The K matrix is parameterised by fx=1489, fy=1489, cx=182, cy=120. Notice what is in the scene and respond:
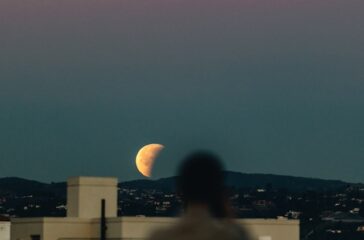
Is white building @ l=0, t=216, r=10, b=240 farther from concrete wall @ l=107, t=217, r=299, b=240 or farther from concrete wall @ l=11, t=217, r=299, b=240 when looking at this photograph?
concrete wall @ l=107, t=217, r=299, b=240

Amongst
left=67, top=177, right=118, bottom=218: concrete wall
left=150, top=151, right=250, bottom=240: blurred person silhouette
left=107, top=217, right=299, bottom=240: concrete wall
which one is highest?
left=67, top=177, right=118, bottom=218: concrete wall

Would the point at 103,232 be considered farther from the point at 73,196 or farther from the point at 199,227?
the point at 199,227

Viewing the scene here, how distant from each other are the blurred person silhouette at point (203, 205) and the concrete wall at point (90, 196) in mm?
82228

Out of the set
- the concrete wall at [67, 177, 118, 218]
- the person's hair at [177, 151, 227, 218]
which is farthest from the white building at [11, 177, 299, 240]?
the person's hair at [177, 151, 227, 218]

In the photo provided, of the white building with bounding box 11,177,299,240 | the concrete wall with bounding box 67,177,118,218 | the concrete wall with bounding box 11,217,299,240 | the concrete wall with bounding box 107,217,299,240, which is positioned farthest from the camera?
the concrete wall with bounding box 67,177,118,218

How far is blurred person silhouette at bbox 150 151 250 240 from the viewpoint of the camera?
6879mm

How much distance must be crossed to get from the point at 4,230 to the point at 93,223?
577cm

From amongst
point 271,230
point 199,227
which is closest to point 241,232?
point 199,227

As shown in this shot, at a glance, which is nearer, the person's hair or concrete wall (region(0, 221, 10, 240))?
the person's hair

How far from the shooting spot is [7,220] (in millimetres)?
90938

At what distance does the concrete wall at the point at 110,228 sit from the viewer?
3312 inches

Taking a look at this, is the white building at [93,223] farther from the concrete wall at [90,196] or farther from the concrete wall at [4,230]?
the concrete wall at [4,230]

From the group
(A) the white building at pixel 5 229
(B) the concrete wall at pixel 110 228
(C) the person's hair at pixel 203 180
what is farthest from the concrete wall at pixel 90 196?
(C) the person's hair at pixel 203 180

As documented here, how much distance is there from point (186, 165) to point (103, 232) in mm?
76519
